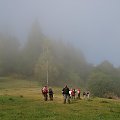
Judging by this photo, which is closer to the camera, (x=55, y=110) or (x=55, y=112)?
(x=55, y=112)

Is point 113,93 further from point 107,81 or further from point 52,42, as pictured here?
point 52,42

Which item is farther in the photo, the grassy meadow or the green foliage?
the grassy meadow

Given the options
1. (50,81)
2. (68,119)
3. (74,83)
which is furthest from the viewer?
(74,83)

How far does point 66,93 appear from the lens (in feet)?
171

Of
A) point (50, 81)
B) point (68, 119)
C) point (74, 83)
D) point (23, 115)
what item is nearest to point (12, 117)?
point (23, 115)

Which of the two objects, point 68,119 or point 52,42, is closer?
→ point 68,119

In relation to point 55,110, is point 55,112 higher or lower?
lower

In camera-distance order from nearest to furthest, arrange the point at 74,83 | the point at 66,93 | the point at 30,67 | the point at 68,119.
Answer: the point at 68,119, the point at 66,93, the point at 74,83, the point at 30,67

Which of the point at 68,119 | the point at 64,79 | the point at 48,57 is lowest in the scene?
the point at 68,119

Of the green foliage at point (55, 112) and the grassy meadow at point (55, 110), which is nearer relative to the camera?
the green foliage at point (55, 112)

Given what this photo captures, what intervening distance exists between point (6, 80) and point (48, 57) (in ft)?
83.0

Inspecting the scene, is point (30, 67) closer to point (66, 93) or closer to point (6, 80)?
point (6, 80)

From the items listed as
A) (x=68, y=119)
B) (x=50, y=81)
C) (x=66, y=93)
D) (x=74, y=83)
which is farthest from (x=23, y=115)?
(x=74, y=83)

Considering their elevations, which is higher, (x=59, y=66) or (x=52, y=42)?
(x=52, y=42)
